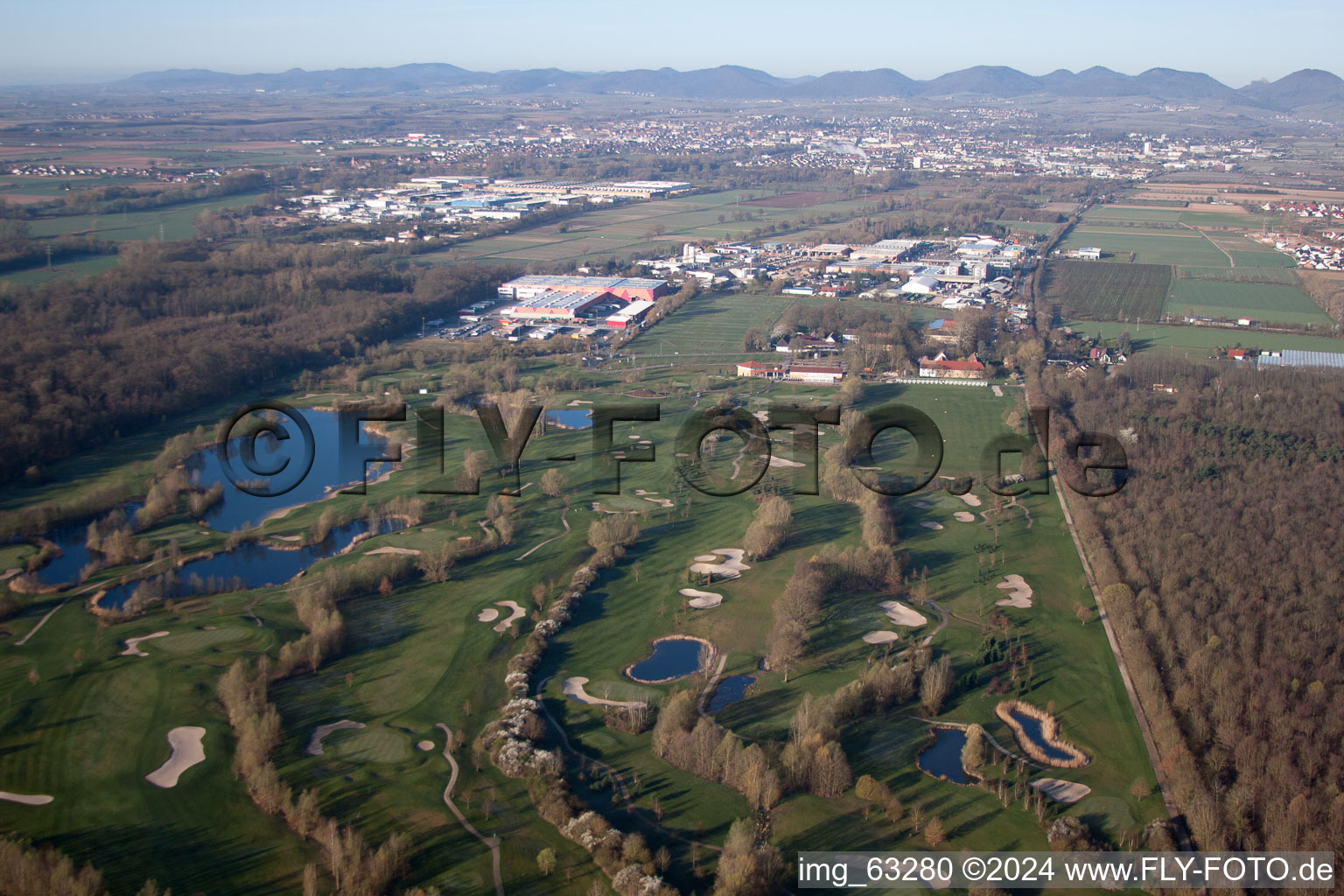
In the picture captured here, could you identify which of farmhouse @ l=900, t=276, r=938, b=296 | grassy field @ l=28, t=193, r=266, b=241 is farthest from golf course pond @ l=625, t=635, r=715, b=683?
grassy field @ l=28, t=193, r=266, b=241

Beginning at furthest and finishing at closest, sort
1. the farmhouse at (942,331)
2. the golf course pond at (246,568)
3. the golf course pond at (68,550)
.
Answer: the farmhouse at (942,331) → the golf course pond at (68,550) → the golf course pond at (246,568)

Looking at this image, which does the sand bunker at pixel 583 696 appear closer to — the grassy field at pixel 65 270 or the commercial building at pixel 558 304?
the commercial building at pixel 558 304

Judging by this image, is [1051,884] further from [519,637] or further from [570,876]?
[519,637]

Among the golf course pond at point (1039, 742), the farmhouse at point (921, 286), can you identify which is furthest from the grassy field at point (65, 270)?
the golf course pond at point (1039, 742)

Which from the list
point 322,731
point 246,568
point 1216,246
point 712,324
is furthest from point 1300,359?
point 322,731

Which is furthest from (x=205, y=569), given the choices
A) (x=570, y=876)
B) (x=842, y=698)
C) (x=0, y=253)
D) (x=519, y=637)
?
(x=0, y=253)

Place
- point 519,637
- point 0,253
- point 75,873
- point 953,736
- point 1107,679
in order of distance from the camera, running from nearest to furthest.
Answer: point 75,873, point 953,736, point 1107,679, point 519,637, point 0,253

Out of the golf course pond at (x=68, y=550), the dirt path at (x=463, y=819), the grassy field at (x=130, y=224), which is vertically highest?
the grassy field at (x=130, y=224)
